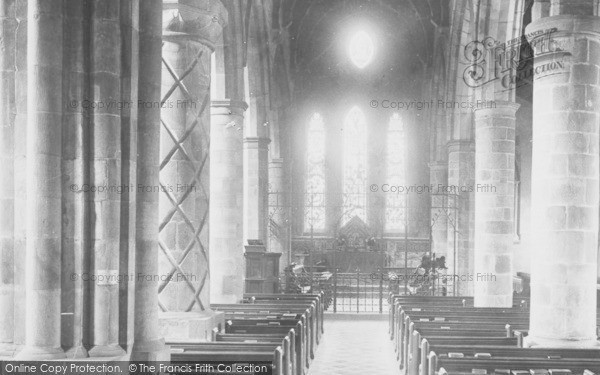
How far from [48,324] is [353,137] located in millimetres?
24156

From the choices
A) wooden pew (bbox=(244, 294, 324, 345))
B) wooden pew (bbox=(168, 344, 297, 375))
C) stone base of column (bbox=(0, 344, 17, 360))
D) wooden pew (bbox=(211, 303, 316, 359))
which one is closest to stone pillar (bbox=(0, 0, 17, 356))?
stone base of column (bbox=(0, 344, 17, 360))

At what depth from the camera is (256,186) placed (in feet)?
69.7

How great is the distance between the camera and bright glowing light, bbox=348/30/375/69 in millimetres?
26766

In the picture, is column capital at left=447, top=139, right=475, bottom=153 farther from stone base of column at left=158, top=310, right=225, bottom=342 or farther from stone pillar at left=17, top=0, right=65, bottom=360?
stone pillar at left=17, top=0, right=65, bottom=360

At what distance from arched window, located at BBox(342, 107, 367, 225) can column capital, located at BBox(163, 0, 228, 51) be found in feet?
65.8

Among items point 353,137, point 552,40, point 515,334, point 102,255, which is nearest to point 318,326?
point 515,334

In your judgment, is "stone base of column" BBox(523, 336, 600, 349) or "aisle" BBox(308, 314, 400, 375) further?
"aisle" BBox(308, 314, 400, 375)

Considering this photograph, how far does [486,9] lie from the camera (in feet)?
50.9

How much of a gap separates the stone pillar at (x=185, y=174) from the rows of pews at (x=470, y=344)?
8.90 feet

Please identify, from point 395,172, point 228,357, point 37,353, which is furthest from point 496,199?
point 395,172

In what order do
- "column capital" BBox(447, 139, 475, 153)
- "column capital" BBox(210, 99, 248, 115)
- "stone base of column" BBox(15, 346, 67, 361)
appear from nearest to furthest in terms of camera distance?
1. "stone base of column" BBox(15, 346, 67, 361)
2. "column capital" BBox(210, 99, 248, 115)
3. "column capital" BBox(447, 139, 475, 153)

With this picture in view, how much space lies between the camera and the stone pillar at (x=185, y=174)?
27.2ft

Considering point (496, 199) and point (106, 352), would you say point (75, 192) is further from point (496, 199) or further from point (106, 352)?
point (496, 199)

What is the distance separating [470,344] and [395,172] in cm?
2000
